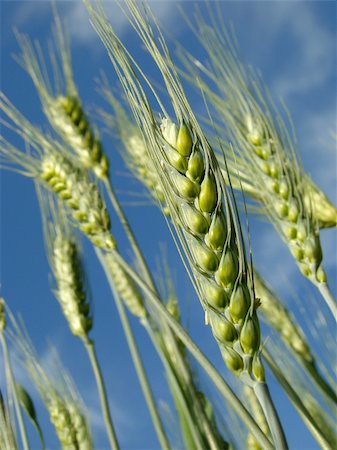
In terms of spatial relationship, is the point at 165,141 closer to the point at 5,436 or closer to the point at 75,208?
the point at 5,436

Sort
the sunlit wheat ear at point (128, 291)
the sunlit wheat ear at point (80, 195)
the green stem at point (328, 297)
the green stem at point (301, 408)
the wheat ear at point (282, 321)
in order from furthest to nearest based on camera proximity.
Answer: the sunlit wheat ear at point (128, 291) → the wheat ear at point (282, 321) → the sunlit wheat ear at point (80, 195) → the green stem at point (328, 297) → the green stem at point (301, 408)

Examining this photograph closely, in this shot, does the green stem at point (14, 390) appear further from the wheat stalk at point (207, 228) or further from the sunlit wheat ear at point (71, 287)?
the wheat stalk at point (207, 228)

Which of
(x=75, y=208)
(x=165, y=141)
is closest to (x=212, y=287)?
(x=165, y=141)

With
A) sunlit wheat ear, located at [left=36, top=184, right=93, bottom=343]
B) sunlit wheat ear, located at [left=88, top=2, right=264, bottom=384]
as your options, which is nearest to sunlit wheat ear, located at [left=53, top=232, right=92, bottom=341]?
sunlit wheat ear, located at [left=36, top=184, right=93, bottom=343]

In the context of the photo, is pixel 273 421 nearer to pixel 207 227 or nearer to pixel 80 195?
pixel 207 227

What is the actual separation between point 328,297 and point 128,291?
1049 mm

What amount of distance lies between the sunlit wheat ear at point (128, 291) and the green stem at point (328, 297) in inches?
35.1

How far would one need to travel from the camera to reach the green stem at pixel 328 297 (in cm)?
164

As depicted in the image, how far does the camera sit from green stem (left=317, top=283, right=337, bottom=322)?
1.64m

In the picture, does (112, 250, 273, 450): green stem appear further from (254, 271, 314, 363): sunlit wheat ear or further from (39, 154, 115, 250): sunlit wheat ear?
(254, 271, 314, 363): sunlit wheat ear

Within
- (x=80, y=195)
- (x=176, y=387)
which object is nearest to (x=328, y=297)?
(x=176, y=387)

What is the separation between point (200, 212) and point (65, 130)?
153 centimetres

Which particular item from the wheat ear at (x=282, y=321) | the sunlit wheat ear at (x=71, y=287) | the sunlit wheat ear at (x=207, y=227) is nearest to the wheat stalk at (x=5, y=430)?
the sunlit wheat ear at (x=207, y=227)

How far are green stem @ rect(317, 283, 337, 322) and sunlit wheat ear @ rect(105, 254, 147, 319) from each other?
35.1 inches
